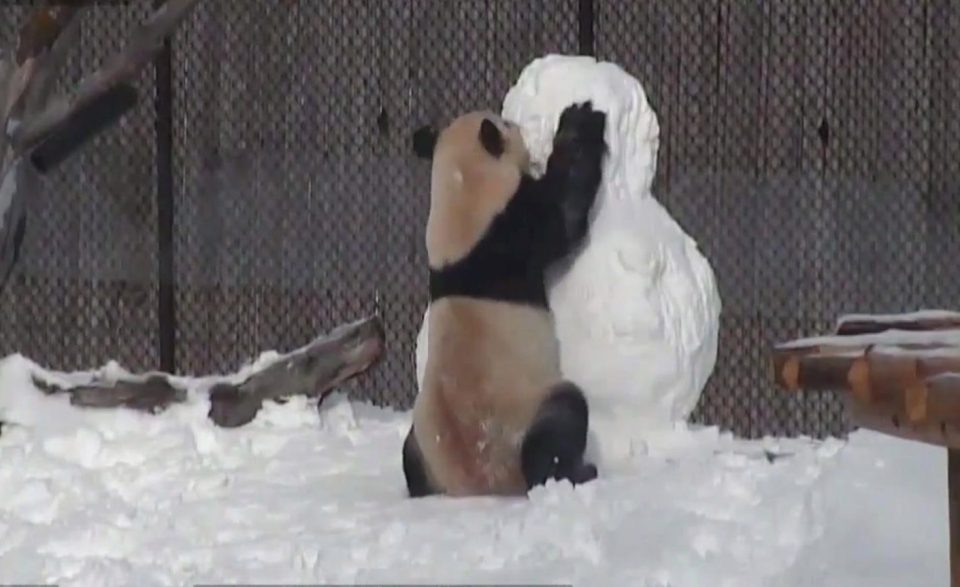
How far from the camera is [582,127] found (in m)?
3.24

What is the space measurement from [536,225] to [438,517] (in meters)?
0.77

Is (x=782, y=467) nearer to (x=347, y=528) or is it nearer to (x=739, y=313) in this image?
(x=347, y=528)

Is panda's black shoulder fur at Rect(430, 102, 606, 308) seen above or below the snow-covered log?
above

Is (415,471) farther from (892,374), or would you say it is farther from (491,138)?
(892,374)

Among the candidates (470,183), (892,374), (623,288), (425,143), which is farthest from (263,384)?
(892,374)

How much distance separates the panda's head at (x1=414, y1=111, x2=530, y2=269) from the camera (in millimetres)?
3188

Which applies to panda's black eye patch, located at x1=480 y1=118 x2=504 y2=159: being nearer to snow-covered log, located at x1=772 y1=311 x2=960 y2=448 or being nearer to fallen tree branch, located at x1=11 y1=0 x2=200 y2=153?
snow-covered log, located at x1=772 y1=311 x2=960 y2=448

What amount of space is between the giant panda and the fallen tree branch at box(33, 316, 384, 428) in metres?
1.00

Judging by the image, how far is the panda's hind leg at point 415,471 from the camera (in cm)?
321

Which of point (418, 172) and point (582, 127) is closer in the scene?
point (582, 127)

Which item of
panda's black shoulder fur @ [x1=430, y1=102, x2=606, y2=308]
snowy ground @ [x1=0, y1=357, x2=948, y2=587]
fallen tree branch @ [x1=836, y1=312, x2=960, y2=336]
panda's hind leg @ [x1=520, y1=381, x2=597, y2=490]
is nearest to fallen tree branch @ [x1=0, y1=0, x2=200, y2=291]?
snowy ground @ [x1=0, y1=357, x2=948, y2=587]

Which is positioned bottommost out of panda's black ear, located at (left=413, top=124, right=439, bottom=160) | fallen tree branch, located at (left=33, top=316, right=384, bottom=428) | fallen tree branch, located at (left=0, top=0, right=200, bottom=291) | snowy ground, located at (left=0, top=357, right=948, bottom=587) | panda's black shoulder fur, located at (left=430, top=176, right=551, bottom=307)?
snowy ground, located at (left=0, top=357, right=948, bottom=587)

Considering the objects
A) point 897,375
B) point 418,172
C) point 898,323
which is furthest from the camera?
point 418,172

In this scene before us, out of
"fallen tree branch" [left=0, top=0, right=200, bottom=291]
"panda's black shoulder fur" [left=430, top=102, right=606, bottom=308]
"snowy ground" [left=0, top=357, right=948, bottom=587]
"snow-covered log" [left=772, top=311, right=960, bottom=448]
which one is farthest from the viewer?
"fallen tree branch" [left=0, top=0, right=200, bottom=291]
